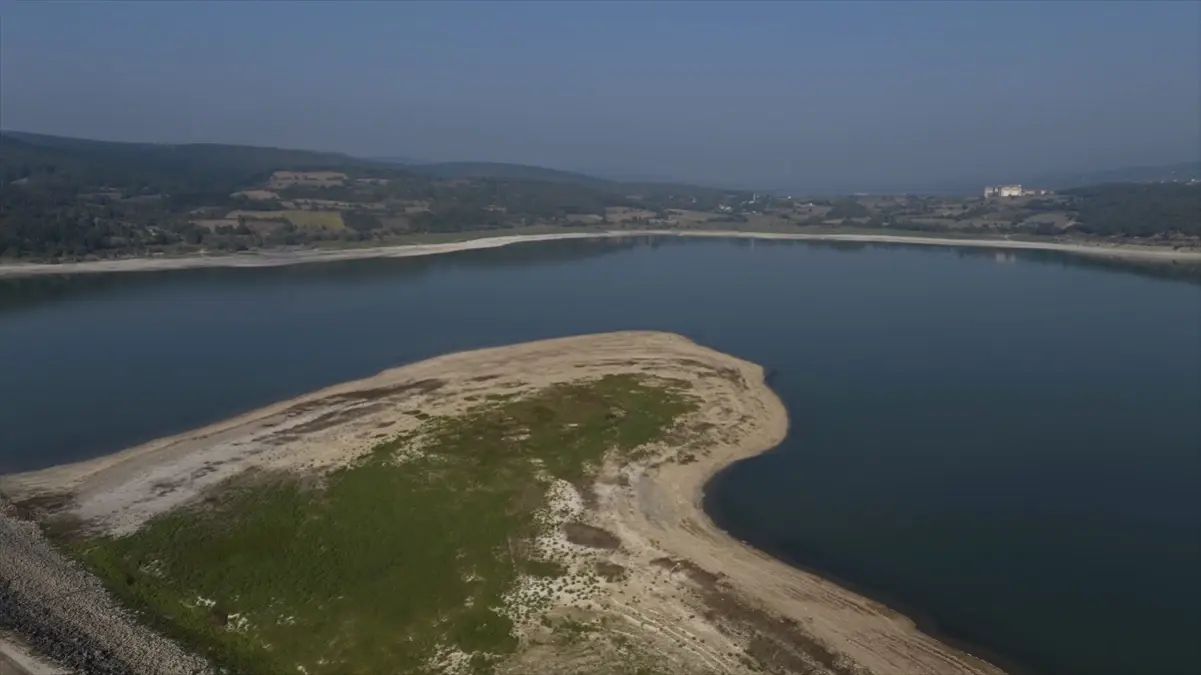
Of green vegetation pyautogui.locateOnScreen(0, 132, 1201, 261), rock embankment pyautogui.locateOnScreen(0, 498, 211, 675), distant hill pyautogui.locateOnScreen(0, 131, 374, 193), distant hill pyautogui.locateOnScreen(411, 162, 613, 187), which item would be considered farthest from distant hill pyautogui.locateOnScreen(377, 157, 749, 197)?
rock embankment pyautogui.locateOnScreen(0, 498, 211, 675)

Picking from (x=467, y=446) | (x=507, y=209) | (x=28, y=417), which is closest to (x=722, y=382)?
(x=467, y=446)

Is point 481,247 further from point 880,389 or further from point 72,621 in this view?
point 72,621

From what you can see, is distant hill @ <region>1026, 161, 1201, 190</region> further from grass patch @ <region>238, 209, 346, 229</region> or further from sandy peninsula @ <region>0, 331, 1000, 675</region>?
sandy peninsula @ <region>0, 331, 1000, 675</region>

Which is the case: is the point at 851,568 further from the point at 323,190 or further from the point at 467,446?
the point at 323,190

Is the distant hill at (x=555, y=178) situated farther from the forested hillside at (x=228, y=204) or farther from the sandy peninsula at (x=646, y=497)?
the sandy peninsula at (x=646, y=497)

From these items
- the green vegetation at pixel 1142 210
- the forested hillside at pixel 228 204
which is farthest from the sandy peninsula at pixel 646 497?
the green vegetation at pixel 1142 210
